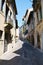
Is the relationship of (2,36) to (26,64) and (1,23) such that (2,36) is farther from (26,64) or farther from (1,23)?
(26,64)

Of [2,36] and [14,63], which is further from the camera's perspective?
[2,36]

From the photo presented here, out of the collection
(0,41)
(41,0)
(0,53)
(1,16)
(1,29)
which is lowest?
(0,53)

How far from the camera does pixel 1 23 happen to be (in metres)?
13.8

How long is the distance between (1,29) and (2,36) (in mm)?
686

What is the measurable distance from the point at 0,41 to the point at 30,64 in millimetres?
4762

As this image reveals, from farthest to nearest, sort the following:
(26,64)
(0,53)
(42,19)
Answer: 1. (42,19)
2. (0,53)
3. (26,64)

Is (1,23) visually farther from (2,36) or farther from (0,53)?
(0,53)

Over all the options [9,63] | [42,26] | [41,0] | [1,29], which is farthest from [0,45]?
[41,0]

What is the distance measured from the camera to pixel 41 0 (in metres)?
17.6

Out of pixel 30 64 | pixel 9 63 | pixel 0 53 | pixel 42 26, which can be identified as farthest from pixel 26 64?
pixel 42 26

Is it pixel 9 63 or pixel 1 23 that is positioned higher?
pixel 1 23

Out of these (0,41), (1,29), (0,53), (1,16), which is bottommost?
(0,53)

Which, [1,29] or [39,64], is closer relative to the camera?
[39,64]

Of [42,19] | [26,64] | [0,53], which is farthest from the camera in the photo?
[42,19]
